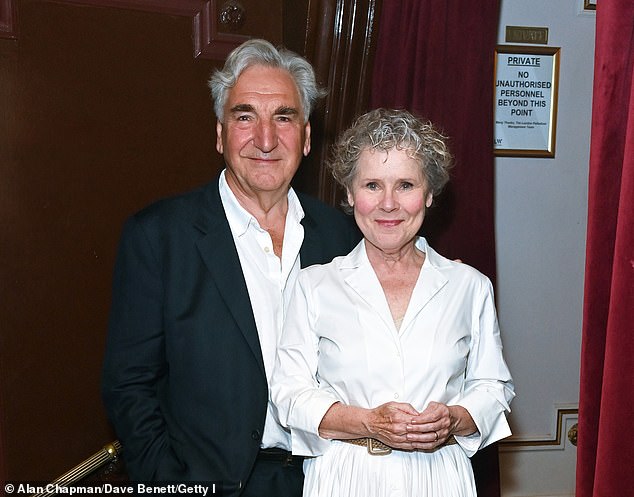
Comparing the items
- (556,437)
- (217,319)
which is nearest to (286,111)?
(217,319)

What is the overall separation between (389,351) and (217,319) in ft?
1.37

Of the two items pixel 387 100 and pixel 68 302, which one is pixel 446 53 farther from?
pixel 68 302

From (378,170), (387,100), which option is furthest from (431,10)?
(378,170)

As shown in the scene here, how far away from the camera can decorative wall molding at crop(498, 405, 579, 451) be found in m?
3.24

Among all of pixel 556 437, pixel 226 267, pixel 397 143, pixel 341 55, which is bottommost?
pixel 556 437

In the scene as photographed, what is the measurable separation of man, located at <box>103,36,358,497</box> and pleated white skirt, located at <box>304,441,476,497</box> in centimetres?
18

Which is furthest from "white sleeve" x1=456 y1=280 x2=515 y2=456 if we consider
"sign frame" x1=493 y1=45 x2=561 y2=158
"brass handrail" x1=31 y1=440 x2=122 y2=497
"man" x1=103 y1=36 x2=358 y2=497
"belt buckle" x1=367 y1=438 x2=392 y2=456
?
"sign frame" x1=493 y1=45 x2=561 y2=158

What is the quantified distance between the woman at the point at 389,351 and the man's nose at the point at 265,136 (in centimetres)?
21

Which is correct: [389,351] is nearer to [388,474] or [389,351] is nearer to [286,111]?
[388,474]

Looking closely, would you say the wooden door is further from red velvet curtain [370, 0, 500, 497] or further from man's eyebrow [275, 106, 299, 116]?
man's eyebrow [275, 106, 299, 116]

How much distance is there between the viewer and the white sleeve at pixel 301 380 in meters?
1.59

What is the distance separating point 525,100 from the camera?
3086 millimetres

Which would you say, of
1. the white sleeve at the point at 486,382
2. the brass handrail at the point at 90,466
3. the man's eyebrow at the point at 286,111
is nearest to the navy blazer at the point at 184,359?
the brass handrail at the point at 90,466

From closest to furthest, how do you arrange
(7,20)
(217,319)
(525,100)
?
(217,319), (7,20), (525,100)
